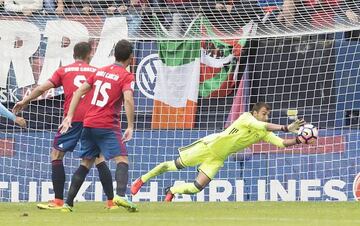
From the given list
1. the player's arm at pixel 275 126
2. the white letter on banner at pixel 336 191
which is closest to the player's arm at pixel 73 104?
the player's arm at pixel 275 126

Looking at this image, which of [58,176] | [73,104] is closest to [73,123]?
[58,176]

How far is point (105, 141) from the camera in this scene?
41.5 ft

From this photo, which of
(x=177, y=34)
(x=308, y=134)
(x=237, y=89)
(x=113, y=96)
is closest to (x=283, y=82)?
(x=237, y=89)

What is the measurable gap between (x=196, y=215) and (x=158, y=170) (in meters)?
3.50

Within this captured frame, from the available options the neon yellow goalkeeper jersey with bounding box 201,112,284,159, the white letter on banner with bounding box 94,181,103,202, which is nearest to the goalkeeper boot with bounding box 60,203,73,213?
the neon yellow goalkeeper jersey with bounding box 201,112,284,159

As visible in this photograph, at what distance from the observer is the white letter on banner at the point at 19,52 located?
1742 centimetres

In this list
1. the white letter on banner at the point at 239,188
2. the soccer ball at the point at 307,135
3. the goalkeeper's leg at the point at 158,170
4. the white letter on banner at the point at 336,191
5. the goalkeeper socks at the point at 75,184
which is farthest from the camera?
the white letter on banner at the point at 239,188

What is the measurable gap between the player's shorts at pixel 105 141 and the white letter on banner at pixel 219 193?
4.43 metres

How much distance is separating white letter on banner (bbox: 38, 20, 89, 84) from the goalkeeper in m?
2.79

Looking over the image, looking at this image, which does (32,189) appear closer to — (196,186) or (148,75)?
(148,75)

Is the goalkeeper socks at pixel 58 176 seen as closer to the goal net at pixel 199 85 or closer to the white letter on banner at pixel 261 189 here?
the goal net at pixel 199 85

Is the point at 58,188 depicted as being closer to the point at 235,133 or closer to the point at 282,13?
the point at 235,133

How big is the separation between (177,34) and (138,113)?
4.61 feet

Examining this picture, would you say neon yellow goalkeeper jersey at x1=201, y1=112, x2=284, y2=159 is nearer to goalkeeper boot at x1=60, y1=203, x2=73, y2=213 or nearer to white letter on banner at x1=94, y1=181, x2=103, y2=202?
white letter on banner at x1=94, y1=181, x2=103, y2=202
